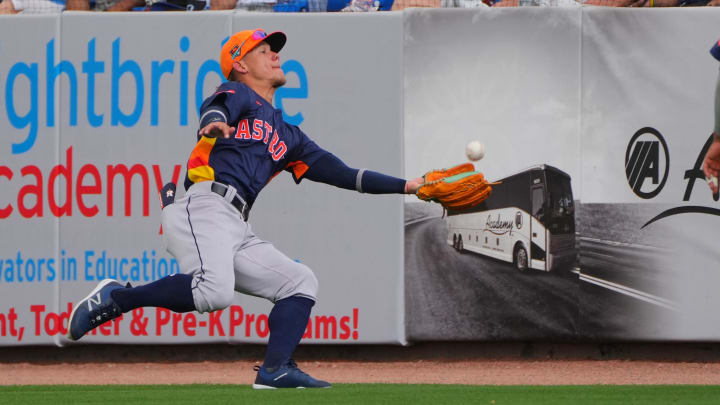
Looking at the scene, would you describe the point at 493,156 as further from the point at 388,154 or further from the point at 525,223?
the point at 388,154

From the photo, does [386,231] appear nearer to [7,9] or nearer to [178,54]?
[178,54]

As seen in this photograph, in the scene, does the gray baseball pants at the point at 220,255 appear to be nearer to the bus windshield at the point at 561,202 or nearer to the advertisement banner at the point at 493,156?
the advertisement banner at the point at 493,156

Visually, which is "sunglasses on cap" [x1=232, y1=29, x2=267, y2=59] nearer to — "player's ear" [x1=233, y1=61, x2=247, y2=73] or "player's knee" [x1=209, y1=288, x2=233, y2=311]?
"player's ear" [x1=233, y1=61, x2=247, y2=73]

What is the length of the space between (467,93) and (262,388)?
3828mm

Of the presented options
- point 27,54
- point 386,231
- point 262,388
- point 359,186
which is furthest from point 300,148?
point 27,54

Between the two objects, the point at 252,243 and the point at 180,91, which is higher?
the point at 180,91

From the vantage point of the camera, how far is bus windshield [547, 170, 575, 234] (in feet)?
27.6

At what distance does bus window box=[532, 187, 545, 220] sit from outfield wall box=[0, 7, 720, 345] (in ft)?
0.75

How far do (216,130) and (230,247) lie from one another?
0.63 meters

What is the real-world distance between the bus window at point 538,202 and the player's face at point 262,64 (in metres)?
3.25

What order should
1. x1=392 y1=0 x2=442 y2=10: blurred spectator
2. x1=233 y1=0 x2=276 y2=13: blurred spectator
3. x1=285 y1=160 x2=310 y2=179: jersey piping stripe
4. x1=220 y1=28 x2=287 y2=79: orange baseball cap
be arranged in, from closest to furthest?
x1=220 y1=28 x2=287 y2=79: orange baseball cap < x1=285 y1=160 x2=310 y2=179: jersey piping stripe < x1=392 y1=0 x2=442 y2=10: blurred spectator < x1=233 y1=0 x2=276 y2=13: blurred spectator

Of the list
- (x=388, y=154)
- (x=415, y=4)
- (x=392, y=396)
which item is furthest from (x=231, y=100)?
(x=415, y=4)

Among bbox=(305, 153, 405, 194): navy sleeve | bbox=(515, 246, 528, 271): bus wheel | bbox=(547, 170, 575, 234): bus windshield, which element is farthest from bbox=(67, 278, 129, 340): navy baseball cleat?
bbox=(547, 170, 575, 234): bus windshield

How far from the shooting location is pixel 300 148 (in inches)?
228
